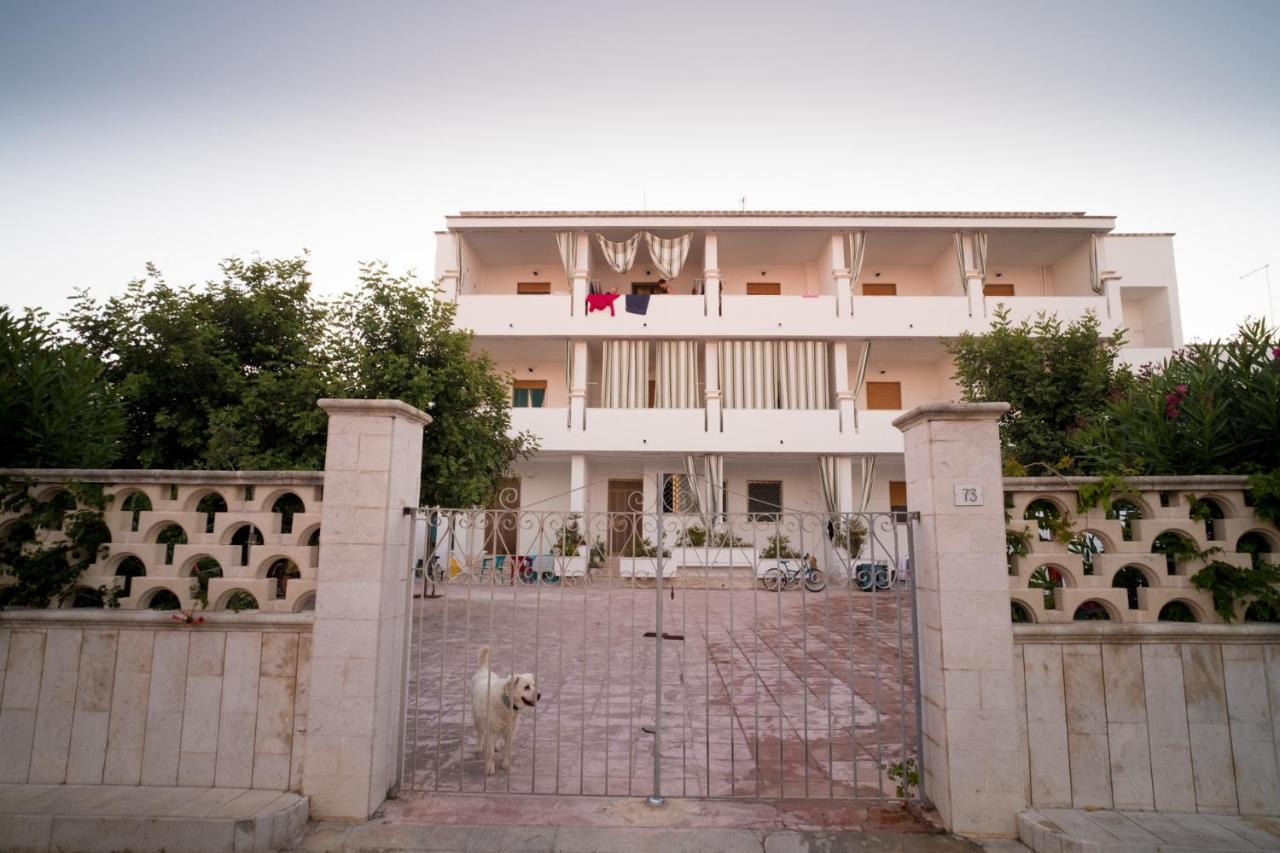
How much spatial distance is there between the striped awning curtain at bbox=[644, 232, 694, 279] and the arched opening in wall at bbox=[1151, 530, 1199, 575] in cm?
1657

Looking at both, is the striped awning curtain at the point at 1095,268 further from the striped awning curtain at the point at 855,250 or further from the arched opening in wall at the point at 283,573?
the arched opening in wall at the point at 283,573

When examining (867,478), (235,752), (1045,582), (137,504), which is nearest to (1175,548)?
(1045,582)

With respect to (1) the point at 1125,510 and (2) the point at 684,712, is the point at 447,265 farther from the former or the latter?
(1) the point at 1125,510

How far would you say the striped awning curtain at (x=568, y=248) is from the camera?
1964 centimetres

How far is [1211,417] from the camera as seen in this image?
4.32 metres

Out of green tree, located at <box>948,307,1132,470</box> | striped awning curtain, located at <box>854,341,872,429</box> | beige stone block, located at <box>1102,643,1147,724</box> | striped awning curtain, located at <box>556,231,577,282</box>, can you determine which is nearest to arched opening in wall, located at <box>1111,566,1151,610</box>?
beige stone block, located at <box>1102,643,1147,724</box>

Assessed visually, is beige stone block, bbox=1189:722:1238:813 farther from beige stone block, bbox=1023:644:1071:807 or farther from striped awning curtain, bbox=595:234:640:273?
striped awning curtain, bbox=595:234:640:273

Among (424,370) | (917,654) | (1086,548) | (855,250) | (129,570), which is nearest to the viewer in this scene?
(917,654)

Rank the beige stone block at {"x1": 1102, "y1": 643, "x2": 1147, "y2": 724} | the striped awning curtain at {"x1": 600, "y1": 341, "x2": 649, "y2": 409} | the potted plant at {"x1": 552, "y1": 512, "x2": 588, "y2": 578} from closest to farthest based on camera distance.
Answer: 1. the beige stone block at {"x1": 1102, "y1": 643, "x2": 1147, "y2": 724}
2. the potted plant at {"x1": 552, "y1": 512, "x2": 588, "y2": 578}
3. the striped awning curtain at {"x1": 600, "y1": 341, "x2": 649, "y2": 409}

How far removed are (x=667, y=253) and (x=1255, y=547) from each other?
1702 centimetres

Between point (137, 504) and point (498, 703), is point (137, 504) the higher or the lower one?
the higher one

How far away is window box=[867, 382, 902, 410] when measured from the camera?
21172 mm

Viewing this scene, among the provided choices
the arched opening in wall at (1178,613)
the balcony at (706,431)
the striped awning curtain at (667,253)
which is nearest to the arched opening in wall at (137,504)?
the arched opening in wall at (1178,613)

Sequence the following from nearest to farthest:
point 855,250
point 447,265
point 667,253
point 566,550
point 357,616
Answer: point 357,616 < point 566,550 < point 855,250 < point 667,253 < point 447,265
